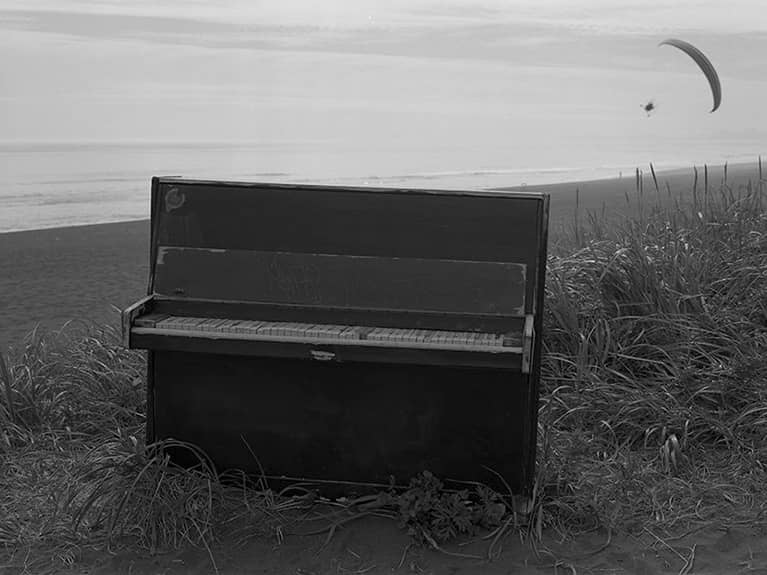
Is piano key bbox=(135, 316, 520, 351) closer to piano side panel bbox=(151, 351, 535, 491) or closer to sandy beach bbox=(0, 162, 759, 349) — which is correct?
piano side panel bbox=(151, 351, 535, 491)

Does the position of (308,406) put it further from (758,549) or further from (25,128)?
(25,128)

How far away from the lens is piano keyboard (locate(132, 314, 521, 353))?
3729 mm

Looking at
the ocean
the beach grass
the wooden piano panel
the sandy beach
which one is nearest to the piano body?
A: the wooden piano panel

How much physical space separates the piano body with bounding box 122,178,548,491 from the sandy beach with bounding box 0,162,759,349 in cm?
325

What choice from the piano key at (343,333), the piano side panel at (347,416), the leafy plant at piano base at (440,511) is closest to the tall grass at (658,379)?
the leafy plant at piano base at (440,511)

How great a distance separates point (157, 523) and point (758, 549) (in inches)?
90.6

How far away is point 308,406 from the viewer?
4301 millimetres

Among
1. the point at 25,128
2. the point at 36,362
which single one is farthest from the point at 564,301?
the point at 25,128

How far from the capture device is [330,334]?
150 inches

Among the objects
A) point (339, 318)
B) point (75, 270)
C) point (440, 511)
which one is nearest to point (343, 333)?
point (339, 318)

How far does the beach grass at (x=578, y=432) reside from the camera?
4.20m

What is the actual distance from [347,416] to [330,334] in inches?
23.1

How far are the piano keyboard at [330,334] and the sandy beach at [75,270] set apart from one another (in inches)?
141

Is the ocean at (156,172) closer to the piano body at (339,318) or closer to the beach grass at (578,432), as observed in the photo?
the beach grass at (578,432)
